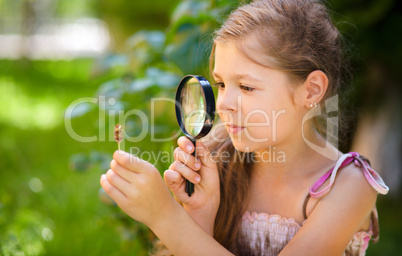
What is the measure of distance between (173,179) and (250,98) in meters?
0.41

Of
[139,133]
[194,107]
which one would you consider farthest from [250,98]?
[139,133]

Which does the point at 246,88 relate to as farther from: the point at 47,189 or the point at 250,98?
the point at 47,189

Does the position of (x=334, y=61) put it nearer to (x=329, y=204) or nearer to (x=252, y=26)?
(x=252, y=26)

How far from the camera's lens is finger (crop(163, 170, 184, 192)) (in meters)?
1.72

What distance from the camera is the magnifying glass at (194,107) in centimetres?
159

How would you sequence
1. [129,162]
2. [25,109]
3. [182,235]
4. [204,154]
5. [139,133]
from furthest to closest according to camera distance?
[25,109]
[139,133]
[204,154]
[182,235]
[129,162]

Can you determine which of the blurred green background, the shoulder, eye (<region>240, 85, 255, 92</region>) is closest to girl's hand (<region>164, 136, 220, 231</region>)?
eye (<region>240, 85, 255, 92</region>)

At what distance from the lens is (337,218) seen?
67.2 inches

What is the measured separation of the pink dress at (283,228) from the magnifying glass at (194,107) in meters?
0.34

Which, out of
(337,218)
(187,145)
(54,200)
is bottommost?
(54,200)

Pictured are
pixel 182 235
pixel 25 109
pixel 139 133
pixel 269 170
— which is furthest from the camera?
pixel 25 109

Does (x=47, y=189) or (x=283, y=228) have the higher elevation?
(x=283, y=228)

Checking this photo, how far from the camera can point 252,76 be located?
173 centimetres

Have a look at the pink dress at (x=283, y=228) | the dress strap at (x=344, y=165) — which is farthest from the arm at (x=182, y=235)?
the dress strap at (x=344, y=165)
